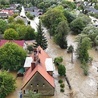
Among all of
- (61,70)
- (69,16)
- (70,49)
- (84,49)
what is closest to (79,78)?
(61,70)

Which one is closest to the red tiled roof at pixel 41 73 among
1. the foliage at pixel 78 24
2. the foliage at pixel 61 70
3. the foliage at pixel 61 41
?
the foliage at pixel 61 70

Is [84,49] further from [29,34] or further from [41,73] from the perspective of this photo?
[29,34]

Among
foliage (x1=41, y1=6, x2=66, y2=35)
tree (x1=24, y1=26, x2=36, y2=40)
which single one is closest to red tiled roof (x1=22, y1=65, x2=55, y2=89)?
tree (x1=24, y1=26, x2=36, y2=40)

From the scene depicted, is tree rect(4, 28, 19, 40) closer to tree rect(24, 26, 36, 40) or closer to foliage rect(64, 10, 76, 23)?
tree rect(24, 26, 36, 40)

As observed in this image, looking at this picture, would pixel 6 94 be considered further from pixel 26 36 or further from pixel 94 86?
pixel 26 36

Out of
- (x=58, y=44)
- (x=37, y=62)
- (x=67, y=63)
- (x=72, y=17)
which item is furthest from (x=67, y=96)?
(x=72, y=17)
